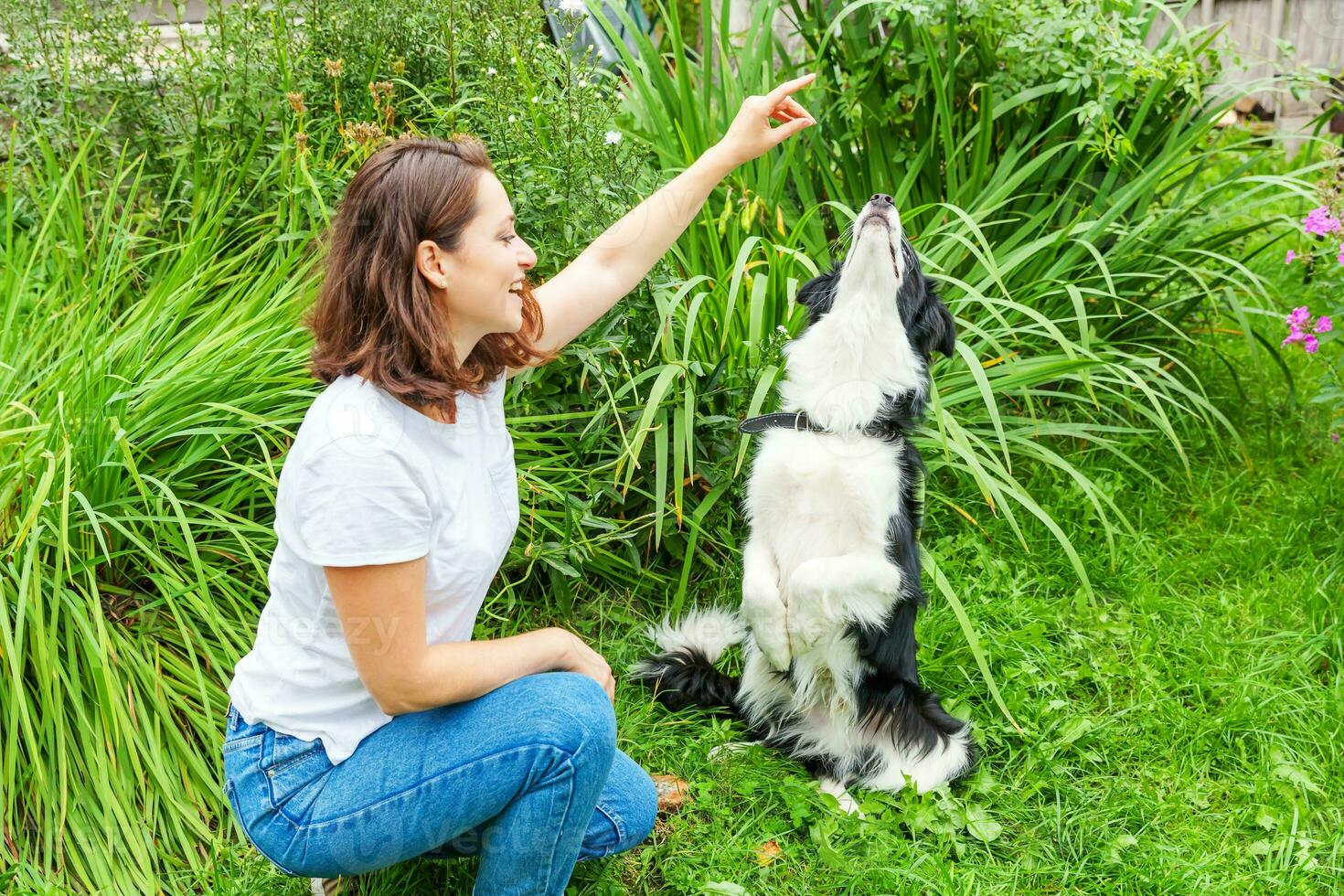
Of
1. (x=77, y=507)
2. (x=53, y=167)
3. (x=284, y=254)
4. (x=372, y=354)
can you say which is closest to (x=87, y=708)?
(x=77, y=507)

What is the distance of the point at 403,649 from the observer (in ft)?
5.64

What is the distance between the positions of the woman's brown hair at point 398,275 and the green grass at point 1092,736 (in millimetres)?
1028

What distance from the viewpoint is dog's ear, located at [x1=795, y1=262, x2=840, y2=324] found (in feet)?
8.23

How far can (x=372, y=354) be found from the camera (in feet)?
5.92

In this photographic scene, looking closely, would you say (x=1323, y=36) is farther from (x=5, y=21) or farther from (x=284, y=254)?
(x=5, y=21)

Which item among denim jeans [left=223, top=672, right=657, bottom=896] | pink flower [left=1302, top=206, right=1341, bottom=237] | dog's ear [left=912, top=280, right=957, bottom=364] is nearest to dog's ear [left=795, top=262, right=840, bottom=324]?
dog's ear [left=912, top=280, right=957, bottom=364]

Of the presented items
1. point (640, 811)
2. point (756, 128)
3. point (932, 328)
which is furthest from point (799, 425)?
point (640, 811)

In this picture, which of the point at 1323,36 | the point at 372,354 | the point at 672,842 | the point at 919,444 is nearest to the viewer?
the point at 372,354

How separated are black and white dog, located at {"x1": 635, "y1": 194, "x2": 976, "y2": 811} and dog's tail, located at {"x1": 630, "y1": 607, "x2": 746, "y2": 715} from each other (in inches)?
7.7

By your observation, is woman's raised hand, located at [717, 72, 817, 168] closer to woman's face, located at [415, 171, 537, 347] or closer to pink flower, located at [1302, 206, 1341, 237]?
woman's face, located at [415, 171, 537, 347]

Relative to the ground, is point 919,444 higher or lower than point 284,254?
lower

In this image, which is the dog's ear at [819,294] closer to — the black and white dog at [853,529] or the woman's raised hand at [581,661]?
the black and white dog at [853,529]

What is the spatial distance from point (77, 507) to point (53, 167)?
4.52ft

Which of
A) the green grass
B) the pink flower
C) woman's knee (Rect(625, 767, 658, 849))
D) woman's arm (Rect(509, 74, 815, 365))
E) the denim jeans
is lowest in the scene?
the green grass
